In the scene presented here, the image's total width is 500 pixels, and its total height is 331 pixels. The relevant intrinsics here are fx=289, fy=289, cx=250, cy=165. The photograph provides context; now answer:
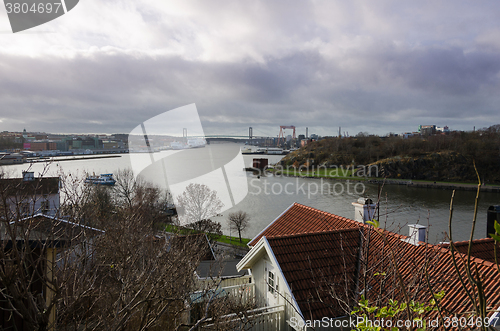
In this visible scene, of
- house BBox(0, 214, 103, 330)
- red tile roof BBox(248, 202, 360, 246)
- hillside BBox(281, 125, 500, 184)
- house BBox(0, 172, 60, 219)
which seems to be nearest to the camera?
house BBox(0, 214, 103, 330)

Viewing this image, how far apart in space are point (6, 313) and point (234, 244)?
10.8 m

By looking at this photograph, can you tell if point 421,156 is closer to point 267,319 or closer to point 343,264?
point 343,264

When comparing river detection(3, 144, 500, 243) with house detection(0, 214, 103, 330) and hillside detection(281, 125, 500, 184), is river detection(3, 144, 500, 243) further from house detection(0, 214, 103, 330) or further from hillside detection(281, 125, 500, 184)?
house detection(0, 214, 103, 330)

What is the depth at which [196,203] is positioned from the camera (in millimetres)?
15430

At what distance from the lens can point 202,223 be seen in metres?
13.5

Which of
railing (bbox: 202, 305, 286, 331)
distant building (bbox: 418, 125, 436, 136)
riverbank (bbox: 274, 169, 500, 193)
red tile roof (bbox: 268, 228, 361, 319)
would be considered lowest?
riverbank (bbox: 274, 169, 500, 193)

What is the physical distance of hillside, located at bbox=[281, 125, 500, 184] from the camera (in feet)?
121

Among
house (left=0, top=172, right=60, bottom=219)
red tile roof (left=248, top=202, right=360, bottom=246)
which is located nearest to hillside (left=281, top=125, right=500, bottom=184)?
red tile roof (left=248, top=202, right=360, bottom=246)

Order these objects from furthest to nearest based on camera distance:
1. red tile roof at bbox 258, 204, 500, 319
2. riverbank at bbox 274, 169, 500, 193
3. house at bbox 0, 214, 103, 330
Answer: riverbank at bbox 274, 169, 500, 193 < red tile roof at bbox 258, 204, 500, 319 < house at bbox 0, 214, 103, 330

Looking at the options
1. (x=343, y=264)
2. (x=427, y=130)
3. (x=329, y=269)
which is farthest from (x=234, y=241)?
(x=427, y=130)

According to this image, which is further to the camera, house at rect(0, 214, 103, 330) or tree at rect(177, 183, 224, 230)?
tree at rect(177, 183, 224, 230)

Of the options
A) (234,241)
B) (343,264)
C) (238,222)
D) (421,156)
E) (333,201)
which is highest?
(343,264)

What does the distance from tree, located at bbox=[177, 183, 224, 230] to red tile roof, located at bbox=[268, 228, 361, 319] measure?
1121cm

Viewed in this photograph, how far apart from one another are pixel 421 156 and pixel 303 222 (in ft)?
140
